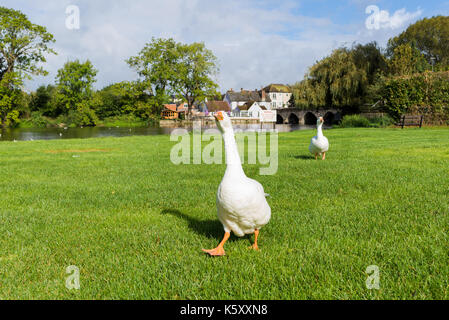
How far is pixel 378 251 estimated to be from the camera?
339 cm

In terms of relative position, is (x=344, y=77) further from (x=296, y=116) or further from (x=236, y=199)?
(x=236, y=199)

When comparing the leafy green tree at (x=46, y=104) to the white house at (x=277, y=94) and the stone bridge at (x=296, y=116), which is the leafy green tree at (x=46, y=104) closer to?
the stone bridge at (x=296, y=116)

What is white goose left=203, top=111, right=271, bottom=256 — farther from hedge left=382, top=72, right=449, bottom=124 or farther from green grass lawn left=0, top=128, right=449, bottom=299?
hedge left=382, top=72, right=449, bottom=124

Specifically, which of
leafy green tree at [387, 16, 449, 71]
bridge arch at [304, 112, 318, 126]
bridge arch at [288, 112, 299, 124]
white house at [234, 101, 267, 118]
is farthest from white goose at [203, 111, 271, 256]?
white house at [234, 101, 267, 118]

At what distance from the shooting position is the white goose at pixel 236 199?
327cm

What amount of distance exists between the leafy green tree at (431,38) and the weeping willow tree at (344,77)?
24.8 m

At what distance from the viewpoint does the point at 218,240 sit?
3.96 metres

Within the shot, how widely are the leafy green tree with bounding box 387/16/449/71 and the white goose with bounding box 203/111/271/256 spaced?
233 feet

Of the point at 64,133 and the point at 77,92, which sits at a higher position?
the point at 77,92

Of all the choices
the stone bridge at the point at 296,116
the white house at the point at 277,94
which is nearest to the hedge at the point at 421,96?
the stone bridge at the point at 296,116

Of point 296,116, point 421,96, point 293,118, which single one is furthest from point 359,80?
point 293,118

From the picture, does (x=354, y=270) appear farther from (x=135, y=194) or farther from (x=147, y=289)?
(x=135, y=194)

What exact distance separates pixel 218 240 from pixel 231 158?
3.97ft
